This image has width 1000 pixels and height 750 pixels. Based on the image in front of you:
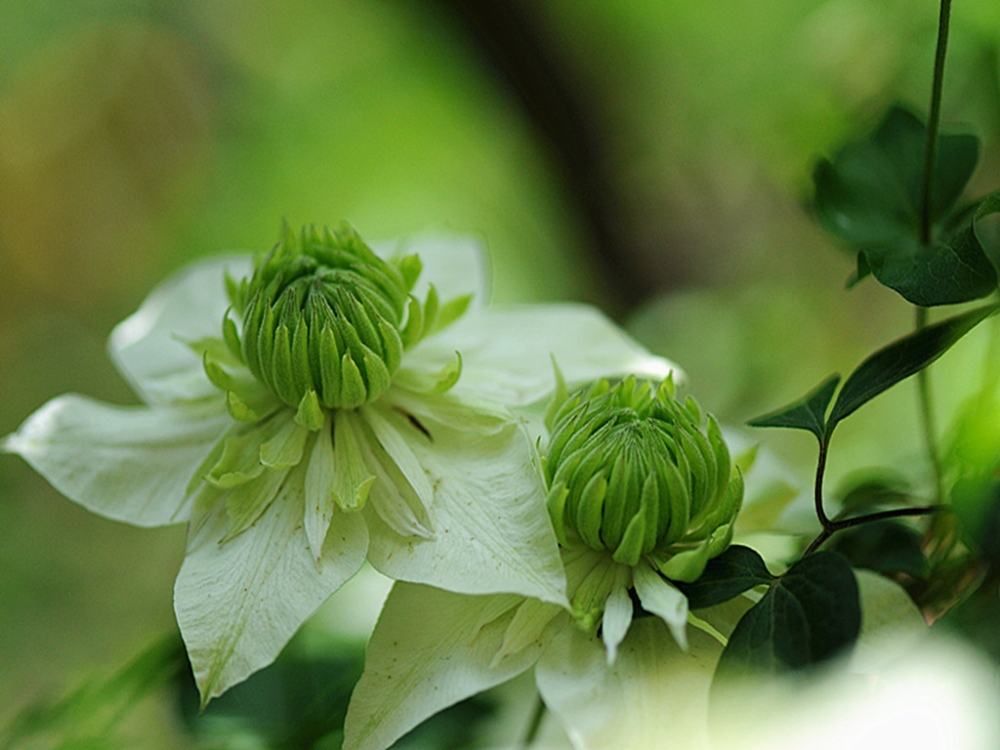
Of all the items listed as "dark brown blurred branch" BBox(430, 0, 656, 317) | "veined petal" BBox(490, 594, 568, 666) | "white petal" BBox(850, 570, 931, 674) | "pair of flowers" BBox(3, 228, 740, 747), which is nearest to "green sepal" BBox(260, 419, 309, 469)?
"pair of flowers" BBox(3, 228, 740, 747)

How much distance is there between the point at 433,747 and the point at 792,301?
35.7 inches

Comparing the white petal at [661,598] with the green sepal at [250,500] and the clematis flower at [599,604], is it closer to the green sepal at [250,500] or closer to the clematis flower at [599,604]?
the clematis flower at [599,604]

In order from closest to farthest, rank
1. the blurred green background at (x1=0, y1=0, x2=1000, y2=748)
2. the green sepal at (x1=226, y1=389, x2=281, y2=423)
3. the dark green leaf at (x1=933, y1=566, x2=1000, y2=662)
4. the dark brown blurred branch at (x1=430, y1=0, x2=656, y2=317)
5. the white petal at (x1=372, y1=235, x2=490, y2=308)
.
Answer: the dark green leaf at (x1=933, y1=566, x2=1000, y2=662) < the green sepal at (x1=226, y1=389, x2=281, y2=423) < the white petal at (x1=372, y1=235, x2=490, y2=308) < the blurred green background at (x1=0, y1=0, x2=1000, y2=748) < the dark brown blurred branch at (x1=430, y1=0, x2=656, y2=317)

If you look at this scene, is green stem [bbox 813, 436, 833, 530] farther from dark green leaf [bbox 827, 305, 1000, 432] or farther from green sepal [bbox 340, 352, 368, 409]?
green sepal [bbox 340, 352, 368, 409]

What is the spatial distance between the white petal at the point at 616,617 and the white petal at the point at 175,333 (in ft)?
0.65

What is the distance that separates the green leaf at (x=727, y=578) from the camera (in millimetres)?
279

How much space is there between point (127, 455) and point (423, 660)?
0.16 m

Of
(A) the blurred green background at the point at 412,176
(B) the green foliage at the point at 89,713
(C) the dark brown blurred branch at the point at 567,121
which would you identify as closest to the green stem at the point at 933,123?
(B) the green foliage at the point at 89,713

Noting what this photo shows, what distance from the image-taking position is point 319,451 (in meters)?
0.34

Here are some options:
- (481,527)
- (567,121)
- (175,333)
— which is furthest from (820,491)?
(567,121)

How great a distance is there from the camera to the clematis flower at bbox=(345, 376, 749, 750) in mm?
285

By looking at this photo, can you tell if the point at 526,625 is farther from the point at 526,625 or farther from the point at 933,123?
the point at 933,123

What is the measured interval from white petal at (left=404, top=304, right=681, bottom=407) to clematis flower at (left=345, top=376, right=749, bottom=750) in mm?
70

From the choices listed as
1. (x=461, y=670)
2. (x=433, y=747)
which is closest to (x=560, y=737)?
(x=433, y=747)
